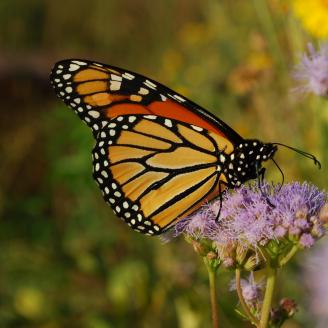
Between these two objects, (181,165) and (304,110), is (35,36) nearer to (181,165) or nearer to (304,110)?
(304,110)

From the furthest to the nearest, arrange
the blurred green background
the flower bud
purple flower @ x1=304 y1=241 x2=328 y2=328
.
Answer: the blurred green background → the flower bud → purple flower @ x1=304 y1=241 x2=328 y2=328

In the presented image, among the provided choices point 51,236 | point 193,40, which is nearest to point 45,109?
point 193,40

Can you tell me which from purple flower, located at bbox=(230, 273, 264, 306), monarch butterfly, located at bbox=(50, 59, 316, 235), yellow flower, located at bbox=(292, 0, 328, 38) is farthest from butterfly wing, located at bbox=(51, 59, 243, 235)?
yellow flower, located at bbox=(292, 0, 328, 38)

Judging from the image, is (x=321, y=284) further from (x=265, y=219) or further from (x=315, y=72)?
(x=315, y=72)

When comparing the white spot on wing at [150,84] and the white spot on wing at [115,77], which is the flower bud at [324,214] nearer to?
the white spot on wing at [150,84]

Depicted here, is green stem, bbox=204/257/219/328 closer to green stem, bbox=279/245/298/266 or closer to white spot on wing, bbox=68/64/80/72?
green stem, bbox=279/245/298/266

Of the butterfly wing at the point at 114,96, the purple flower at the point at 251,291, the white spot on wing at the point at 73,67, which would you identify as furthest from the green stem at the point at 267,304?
the white spot on wing at the point at 73,67
